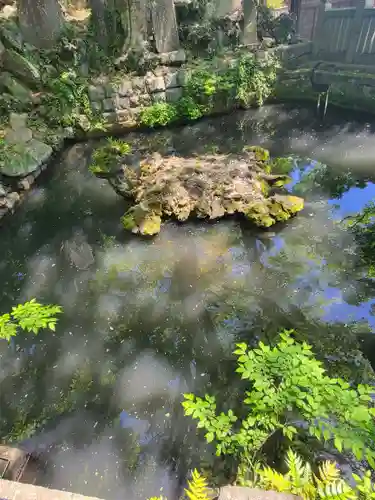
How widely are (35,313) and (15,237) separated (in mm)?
5967

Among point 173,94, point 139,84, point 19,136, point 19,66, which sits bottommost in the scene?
point 173,94

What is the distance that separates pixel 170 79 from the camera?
13.2m

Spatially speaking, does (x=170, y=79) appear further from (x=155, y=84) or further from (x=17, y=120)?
(x=17, y=120)

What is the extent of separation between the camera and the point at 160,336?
18.6 feet

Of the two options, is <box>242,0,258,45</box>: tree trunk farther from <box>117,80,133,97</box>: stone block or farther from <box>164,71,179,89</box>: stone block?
<box>117,80,133,97</box>: stone block

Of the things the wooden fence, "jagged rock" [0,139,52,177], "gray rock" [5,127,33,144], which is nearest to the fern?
"jagged rock" [0,139,52,177]

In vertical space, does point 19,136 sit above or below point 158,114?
above

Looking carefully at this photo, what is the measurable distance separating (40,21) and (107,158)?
5874 millimetres

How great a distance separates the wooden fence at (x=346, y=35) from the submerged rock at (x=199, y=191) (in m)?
10.2

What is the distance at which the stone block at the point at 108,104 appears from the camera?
12445mm

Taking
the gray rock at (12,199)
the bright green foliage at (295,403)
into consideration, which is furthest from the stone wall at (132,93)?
the bright green foliage at (295,403)

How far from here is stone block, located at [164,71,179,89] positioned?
13195 millimetres

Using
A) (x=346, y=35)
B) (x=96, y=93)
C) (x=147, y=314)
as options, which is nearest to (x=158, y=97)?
(x=96, y=93)

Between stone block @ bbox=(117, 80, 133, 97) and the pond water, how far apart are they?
4.58 meters
